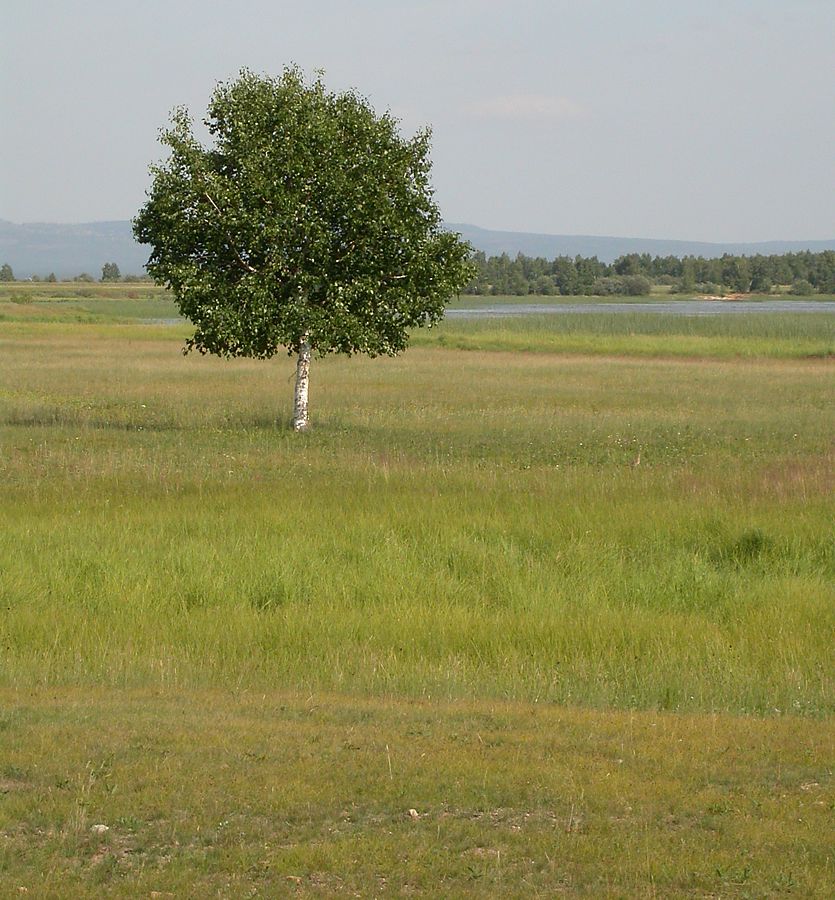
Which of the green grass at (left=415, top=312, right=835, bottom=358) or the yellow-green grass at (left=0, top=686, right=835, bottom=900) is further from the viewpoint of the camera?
the green grass at (left=415, top=312, right=835, bottom=358)

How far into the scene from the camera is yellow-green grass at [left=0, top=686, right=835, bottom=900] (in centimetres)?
582

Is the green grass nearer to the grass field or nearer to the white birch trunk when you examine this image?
the white birch trunk

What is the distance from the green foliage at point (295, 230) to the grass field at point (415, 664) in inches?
109

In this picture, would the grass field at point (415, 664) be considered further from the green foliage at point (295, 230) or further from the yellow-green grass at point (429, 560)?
the green foliage at point (295, 230)

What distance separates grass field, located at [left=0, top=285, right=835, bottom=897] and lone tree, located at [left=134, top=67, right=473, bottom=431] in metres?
2.73

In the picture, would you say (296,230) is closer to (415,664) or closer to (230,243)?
(230,243)

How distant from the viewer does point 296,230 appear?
29.0 m

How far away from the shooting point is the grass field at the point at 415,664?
20.1ft

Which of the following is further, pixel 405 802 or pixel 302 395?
pixel 302 395

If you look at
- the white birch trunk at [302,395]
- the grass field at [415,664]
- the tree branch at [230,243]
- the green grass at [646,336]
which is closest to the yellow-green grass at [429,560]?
the grass field at [415,664]

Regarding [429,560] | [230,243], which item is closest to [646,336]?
[230,243]

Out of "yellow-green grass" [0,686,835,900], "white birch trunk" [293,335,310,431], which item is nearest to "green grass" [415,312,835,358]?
"white birch trunk" [293,335,310,431]

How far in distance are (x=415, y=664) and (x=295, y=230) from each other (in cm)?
1937

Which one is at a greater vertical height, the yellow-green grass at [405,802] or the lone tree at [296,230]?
the lone tree at [296,230]
